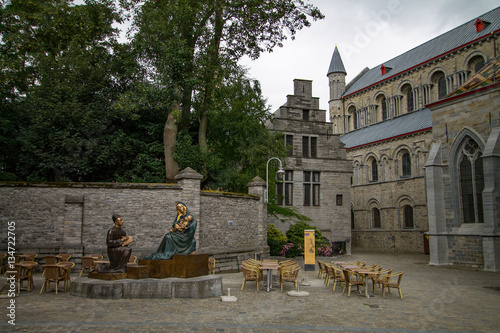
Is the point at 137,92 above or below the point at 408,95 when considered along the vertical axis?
below

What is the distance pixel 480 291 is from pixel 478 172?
8.84 meters

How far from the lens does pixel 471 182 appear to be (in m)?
19.4

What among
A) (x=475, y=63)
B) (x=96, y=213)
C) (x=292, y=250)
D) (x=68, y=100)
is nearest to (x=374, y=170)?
(x=475, y=63)

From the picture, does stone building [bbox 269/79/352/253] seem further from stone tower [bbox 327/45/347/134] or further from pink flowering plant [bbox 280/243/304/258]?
stone tower [bbox 327/45/347/134]

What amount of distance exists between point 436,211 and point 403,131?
679 inches

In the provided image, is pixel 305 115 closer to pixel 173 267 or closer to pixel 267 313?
pixel 173 267

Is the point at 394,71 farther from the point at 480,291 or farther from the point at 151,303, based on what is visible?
the point at 151,303

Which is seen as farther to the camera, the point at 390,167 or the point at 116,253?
the point at 390,167

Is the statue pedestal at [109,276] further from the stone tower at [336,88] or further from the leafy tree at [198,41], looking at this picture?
the stone tower at [336,88]

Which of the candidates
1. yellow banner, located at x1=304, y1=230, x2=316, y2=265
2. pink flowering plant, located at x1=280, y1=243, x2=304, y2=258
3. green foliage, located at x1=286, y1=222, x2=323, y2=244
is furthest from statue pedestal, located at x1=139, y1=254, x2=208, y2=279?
green foliage, located at x1=286, y1=222, x2=323, y2=244

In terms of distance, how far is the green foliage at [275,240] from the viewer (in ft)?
72.7

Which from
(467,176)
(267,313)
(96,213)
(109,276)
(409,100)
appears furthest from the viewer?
(409,100)

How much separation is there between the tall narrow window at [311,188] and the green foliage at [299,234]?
233 cm

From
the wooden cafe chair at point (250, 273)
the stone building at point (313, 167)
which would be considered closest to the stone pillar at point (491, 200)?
the stone building at point (313, 167)
